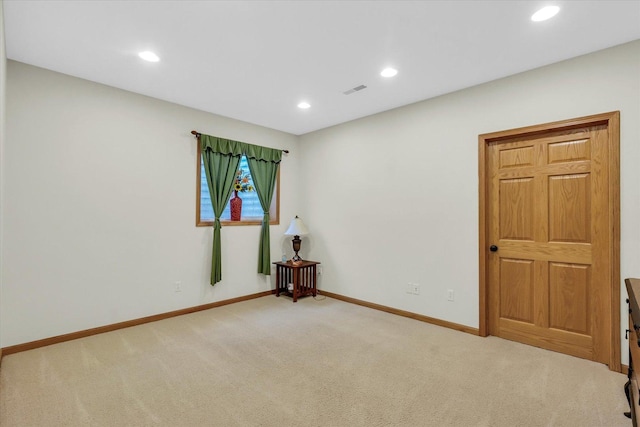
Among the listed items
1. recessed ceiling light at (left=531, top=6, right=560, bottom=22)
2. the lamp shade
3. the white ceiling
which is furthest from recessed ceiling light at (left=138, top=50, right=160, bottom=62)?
recessed ceiling light at (left=531, top=6, right=560, bottom=22)

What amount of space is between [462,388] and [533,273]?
4.70 feet

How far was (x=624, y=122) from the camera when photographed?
96.7 inches

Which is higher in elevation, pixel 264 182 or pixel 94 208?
pixel 264 182

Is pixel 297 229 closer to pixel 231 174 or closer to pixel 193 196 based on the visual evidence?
pixel 231 174

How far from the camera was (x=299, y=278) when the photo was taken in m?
4.84

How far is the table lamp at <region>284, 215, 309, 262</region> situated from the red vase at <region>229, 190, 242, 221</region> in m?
0.78

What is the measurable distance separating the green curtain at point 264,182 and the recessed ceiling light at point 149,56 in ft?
6.14

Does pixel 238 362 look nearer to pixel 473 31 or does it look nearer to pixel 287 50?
pixel 287 50

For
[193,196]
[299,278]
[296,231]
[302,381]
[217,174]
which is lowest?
[302,381]

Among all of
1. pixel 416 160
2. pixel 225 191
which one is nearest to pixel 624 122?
pixel 416 160

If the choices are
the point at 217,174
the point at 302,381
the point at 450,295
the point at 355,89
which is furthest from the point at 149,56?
the point at 450,295

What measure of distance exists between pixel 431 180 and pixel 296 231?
213cm

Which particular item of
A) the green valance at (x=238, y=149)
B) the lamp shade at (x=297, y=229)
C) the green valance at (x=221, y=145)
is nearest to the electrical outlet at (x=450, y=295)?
the lamp shade at (x=297, y=229)

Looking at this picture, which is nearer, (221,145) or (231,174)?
(221,145)
